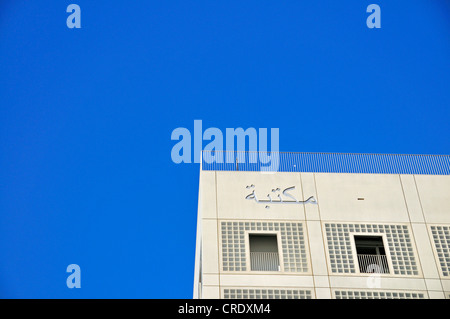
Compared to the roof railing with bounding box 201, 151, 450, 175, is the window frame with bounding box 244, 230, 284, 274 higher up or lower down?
lower down

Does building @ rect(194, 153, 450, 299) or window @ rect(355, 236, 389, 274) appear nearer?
building @ rect(194, 153, 450, 299)

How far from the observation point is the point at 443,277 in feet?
103

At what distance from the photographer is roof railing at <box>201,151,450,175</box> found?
34844 mm

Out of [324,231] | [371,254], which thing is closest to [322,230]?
[324,231]

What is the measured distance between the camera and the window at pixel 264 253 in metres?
31.5

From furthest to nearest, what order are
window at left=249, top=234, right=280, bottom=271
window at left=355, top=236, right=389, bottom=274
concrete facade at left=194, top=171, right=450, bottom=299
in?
window at left=355, top=236, right=389, bottom=274 < window at left=249, top=234, right=280, bottom=271 < concrete facade at left=194, top=171, right=450, bottom=299

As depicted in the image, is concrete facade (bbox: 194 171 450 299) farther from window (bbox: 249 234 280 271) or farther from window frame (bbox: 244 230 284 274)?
window (bbox: 249 234 280 271)

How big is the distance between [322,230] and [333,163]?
14.6 feet

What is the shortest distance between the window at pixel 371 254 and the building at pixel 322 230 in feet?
0.15

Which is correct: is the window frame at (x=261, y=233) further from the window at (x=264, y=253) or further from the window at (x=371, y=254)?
the window at (x=371, y=254)

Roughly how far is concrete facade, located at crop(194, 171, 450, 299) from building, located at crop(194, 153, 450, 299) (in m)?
0.05

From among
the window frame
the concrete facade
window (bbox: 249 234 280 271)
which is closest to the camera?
the concrete facade

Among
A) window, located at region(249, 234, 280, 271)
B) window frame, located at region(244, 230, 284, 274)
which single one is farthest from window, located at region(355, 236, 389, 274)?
window, located at region(249, 234, 280, 271)
